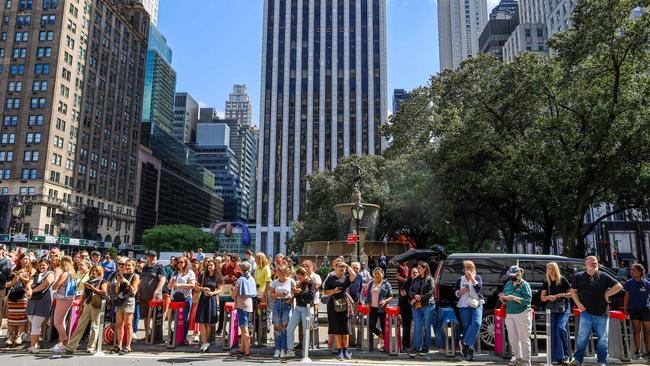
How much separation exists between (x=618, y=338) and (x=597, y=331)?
Result: 1339 millimetres

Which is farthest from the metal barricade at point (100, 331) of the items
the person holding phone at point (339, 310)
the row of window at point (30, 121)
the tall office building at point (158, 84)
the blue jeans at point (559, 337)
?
the tall office building at point (158, 84)

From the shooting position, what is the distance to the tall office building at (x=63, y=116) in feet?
258

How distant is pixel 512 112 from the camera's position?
25.9m

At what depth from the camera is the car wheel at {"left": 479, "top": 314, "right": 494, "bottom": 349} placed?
34.8 ft

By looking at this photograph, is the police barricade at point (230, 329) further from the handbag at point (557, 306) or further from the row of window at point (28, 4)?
the row of window at point (28, 4)

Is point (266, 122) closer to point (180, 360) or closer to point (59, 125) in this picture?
point (59, 125)

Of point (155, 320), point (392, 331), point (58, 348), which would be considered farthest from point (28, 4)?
point (392, 331)

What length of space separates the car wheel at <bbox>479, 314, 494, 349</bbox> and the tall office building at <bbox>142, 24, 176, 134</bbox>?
437ft

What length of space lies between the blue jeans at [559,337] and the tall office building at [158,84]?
442 feet

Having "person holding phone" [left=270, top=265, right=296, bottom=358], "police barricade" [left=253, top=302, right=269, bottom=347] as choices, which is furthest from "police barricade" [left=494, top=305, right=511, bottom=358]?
"police barricade" [left=253, top=302, right=269, bottom=347]

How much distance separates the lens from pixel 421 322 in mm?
10109

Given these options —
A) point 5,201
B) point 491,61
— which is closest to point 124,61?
point 5,201

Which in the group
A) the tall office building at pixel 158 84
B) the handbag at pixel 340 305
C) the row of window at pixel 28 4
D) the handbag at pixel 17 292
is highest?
the tall office building at pixel 158 84

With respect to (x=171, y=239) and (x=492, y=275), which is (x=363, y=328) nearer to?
(x=492, y=275)
